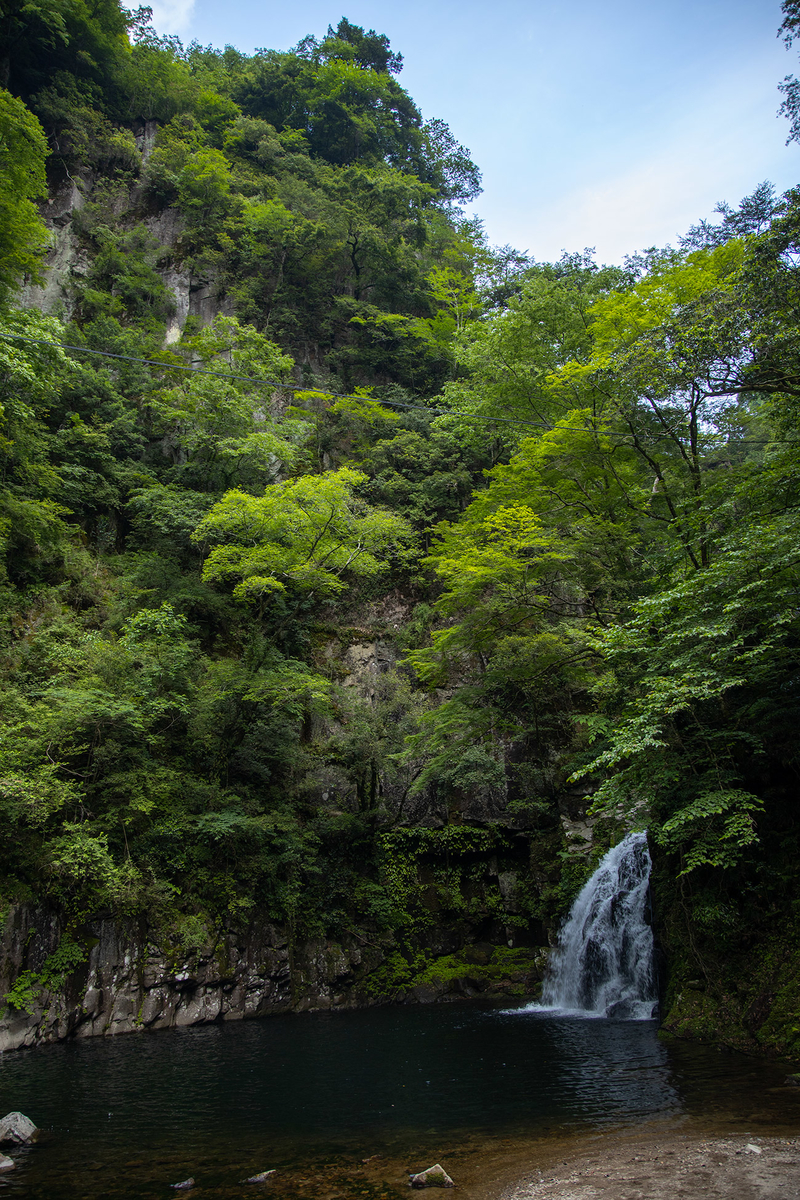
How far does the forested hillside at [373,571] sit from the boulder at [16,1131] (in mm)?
5337

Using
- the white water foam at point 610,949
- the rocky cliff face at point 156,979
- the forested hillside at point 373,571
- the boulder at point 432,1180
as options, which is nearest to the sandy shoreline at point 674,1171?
the boulder at point 432,1180

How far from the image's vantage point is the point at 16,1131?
6309 mm

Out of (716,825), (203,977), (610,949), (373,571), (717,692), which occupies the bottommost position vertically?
(203,977)

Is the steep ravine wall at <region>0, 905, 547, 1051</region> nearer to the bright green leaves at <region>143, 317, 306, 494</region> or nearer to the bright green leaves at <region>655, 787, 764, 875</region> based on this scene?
the bright green leaves at <region>655, 787, 764, 875</region>

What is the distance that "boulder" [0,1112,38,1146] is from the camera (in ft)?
20.5

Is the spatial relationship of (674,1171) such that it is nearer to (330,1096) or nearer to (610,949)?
(330,1096)

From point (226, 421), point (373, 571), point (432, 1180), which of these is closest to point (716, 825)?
point (432, 1180)

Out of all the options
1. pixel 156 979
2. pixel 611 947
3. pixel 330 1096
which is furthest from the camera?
pixel 156 979

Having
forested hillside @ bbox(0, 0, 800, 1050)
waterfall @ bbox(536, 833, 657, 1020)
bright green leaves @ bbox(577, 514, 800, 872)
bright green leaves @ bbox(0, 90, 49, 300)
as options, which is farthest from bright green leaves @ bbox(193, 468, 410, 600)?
waterfall @ bbox(536, 833, 657, 1020)

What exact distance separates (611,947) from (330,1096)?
648cm

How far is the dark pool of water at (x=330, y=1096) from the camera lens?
578 centimetres

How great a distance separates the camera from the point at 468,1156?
554 cm

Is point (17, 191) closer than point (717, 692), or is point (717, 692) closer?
point (717, 692)

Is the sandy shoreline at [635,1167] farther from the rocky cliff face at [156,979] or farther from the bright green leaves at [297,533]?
the bright green leaves at [297,533]
